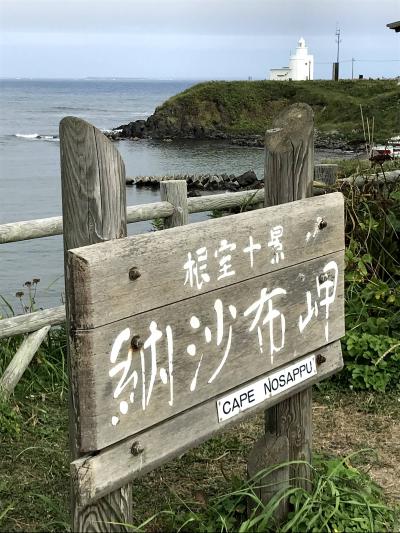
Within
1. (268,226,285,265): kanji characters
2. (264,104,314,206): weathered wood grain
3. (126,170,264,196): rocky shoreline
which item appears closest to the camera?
(268,226,285,265): kanji characters

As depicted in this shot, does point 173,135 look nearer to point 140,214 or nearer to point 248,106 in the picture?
point 248,106

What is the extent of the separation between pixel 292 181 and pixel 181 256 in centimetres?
73

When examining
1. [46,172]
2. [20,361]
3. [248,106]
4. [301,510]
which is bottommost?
[46,172]

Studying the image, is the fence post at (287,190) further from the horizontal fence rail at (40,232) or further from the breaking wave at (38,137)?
the breaking wave at (38,137)

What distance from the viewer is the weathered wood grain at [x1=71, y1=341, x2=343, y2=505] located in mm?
2029

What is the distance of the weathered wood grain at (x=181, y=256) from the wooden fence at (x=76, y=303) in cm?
4

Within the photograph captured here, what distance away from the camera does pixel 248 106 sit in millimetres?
62469

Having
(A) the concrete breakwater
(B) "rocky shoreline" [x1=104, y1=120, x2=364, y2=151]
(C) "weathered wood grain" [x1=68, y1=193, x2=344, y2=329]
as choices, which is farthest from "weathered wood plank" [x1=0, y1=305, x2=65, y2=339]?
(B) "rocky shoreline" [x1=104, y1=120, x2=364, y2=151]

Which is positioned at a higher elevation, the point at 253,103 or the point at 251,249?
the point at 251,249

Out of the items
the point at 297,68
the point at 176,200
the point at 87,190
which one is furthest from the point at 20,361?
the point at 297,68

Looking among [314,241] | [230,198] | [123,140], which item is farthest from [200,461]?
[123,140]

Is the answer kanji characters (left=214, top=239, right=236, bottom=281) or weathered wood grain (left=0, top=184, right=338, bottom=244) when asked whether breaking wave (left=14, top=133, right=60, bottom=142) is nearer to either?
weathered wood grain (left=0, top=184, right=338, bottom=244)

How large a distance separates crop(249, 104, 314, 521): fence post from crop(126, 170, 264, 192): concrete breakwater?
27315 millimetres

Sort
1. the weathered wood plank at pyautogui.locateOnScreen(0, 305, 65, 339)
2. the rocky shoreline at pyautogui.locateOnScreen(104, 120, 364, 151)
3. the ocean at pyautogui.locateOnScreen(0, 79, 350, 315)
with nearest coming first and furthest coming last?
the weathered wood plank at pyautogui.locateOnScreen(0, 305, 65, 339) < the ocean at pyautogui.locateOnScreen(0, 79, 350, 315) < the rocky shoreline at pyautogui.locateOnScreen(104, 120, 364, 151)
